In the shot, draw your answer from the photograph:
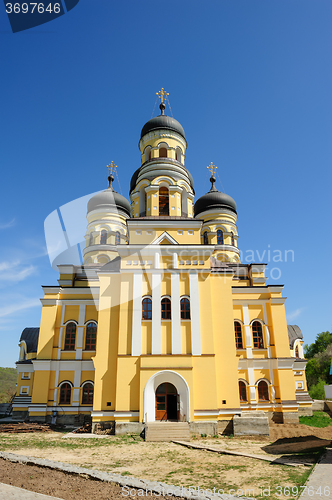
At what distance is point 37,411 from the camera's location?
1873 cm

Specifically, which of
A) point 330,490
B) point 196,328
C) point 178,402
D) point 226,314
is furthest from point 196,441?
point 330,490

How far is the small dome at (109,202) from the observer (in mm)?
27469

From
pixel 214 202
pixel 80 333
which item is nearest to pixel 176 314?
pixel 80 333

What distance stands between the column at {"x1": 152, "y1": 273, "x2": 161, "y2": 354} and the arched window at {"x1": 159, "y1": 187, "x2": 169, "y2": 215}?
446cm

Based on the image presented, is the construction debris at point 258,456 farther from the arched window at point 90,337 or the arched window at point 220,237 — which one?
the arched window at point 220,237

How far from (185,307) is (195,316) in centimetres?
69

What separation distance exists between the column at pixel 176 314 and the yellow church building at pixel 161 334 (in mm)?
50

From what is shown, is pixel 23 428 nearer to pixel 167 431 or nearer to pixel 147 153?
pixel 167 431

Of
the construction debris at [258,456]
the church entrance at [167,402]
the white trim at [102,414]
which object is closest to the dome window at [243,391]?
the church entrance at [167,402]

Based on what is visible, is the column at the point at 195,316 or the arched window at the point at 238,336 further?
the arched window at the point at 238,336

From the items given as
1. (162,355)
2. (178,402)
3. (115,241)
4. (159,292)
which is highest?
(115,241)

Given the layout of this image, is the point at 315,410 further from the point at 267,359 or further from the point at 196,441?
the point at 196,441

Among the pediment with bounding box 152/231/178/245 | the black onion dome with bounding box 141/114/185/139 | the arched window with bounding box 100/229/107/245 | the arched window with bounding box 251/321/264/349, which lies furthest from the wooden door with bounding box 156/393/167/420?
the black onion dome with bounding box 141/114/185/139

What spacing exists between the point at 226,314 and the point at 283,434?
235 inches
